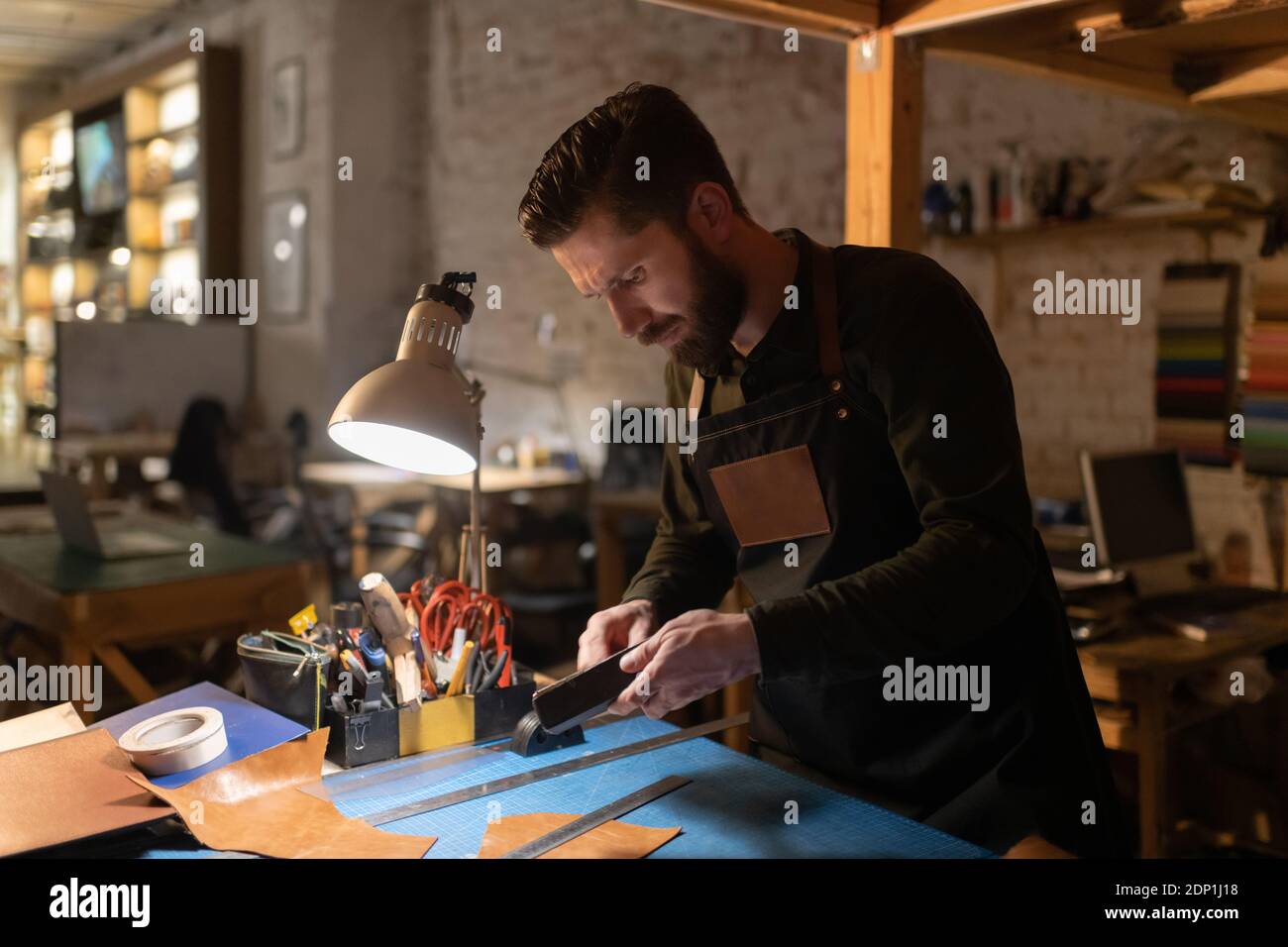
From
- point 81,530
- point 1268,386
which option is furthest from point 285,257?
point 1268,386

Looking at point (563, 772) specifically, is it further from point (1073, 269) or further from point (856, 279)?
point (1073, 269)

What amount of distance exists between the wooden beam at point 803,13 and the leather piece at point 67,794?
4.54ft

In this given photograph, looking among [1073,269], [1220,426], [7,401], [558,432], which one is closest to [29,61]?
[7,401]

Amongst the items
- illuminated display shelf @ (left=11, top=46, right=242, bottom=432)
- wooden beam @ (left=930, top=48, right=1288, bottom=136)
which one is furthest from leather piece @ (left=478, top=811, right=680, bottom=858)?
illuminated display shelf @ (left=11, top=46, right=242, bottom=432)

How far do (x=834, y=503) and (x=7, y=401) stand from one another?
266 inches

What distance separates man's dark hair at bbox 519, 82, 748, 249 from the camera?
4.57ft

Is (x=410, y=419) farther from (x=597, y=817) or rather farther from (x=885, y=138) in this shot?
(x=885, y=138)

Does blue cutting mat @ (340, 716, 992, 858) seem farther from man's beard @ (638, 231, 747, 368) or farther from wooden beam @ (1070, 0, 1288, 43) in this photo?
wooden beam @ (1070, 0, 1288, 43)

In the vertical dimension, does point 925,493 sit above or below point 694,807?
above

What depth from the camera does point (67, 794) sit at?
1.26 m

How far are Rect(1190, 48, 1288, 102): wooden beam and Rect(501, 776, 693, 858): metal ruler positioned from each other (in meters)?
1.89

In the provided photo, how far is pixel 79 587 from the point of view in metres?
2.66

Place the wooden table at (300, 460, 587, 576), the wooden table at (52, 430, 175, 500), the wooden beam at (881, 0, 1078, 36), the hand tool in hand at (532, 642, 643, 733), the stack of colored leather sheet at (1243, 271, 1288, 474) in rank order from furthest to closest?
the wooden table at (52, 430, 175, 500), the wooden table at (300, 460, 587, 576), the stack of colored leather sheet at (1243, 271, 1288, 474), the wooden beam at (881, 0, 1078, 36), the hand tool in hand at (532, 642, 643, 733)

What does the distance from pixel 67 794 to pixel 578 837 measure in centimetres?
59
